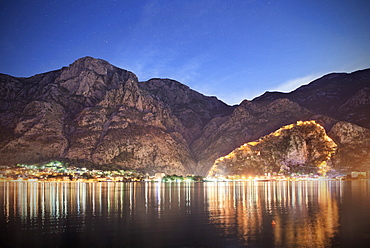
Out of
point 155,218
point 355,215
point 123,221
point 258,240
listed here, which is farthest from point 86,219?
point 355,215

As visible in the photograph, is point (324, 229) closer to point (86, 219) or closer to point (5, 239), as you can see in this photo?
point (86, 219)

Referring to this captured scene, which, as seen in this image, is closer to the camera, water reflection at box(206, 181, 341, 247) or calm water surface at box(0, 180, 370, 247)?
calm water surface at box(0, 180, 370, 247)

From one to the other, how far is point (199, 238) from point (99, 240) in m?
11.1

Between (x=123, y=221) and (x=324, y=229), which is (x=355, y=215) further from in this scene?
(x=123, y=221)

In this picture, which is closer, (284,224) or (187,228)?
(187,228)

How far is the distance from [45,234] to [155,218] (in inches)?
702

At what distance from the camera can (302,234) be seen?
1519 inches

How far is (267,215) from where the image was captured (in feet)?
178

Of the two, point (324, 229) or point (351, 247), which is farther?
point (324, 229)

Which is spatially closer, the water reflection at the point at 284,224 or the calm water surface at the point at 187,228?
the calm water surface at the point at 187,228

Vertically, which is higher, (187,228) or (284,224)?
(187,228)

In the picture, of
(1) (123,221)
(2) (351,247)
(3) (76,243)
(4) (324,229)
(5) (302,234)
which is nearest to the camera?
(2) (351,247)

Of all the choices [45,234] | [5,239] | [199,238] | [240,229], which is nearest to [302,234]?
[240,229]

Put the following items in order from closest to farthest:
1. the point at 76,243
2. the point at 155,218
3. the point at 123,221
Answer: the point at 76,243
the point at 123,221
the point at 155,218
